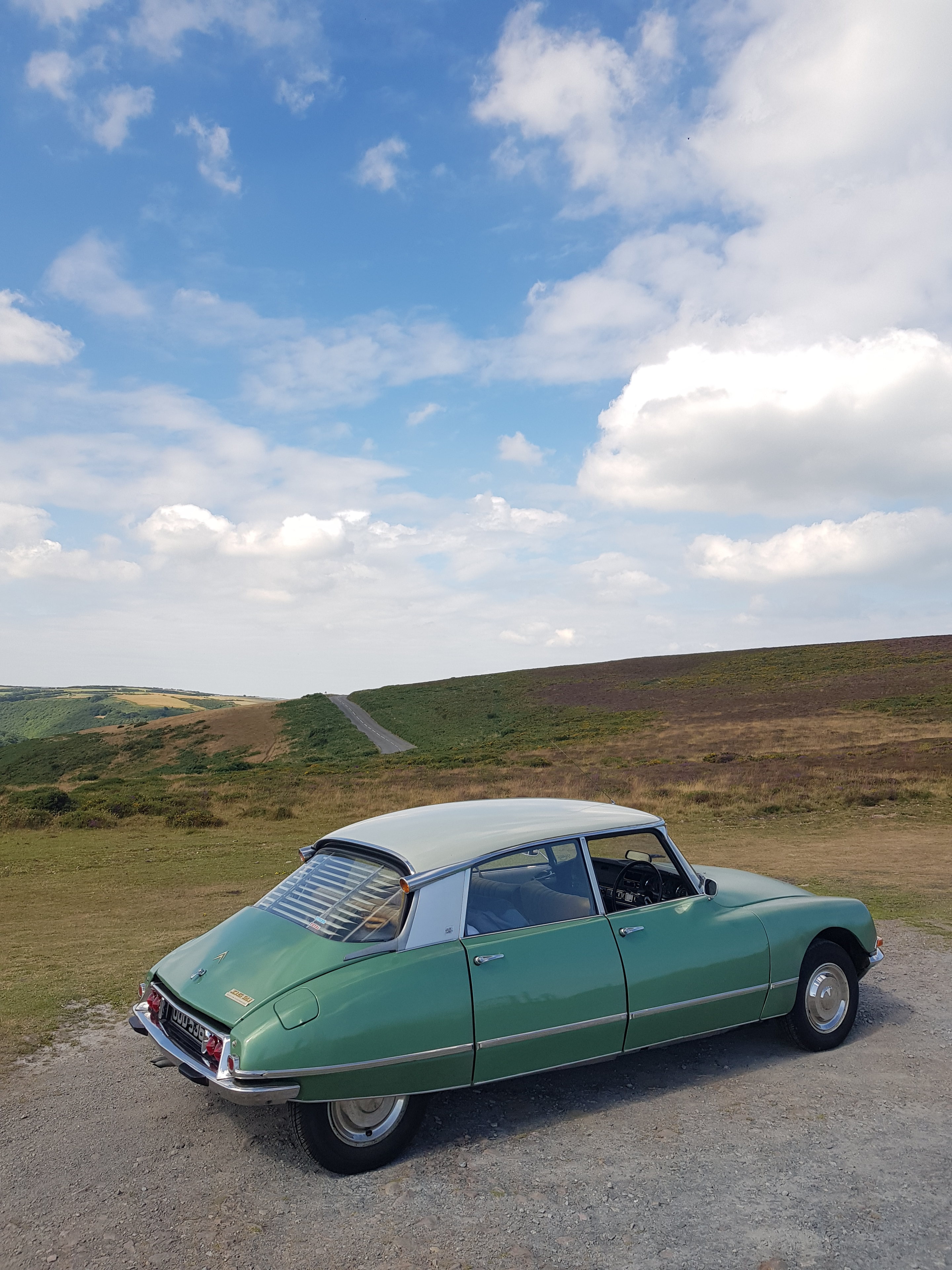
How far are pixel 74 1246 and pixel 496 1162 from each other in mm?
1971

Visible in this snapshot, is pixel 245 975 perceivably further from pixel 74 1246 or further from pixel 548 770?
pixel 548 770

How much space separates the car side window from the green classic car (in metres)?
0.01

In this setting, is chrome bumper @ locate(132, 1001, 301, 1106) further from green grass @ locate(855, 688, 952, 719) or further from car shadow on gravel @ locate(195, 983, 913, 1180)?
green grass @ locate(855, 688, 952, 719)

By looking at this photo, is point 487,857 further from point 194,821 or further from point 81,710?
point 81,710

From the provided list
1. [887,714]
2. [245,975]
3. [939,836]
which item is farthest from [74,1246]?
[887,714]

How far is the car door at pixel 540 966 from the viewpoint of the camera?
13.8 ft

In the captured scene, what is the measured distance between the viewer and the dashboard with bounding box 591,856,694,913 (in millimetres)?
5398

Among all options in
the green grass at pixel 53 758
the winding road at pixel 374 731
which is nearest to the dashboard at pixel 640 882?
the winding road at pixel 374 731

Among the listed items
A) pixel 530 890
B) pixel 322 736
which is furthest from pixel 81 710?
pixel 530 890

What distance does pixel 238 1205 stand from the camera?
3.74 metres

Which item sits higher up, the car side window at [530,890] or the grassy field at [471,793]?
the car side window at [530,890]

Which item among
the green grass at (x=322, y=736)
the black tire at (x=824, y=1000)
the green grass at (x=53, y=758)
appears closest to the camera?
the black tire at (x=824, y=1000)

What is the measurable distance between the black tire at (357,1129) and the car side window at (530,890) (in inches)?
38.2

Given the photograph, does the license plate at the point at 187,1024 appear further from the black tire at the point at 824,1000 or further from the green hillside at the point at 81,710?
the green hillside at the point at 81,710
